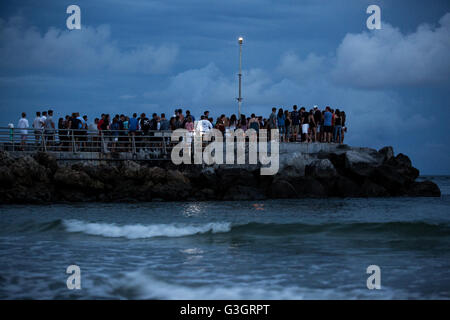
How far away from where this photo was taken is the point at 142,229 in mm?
14320

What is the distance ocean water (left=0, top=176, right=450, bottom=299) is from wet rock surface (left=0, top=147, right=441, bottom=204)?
4.14 metres

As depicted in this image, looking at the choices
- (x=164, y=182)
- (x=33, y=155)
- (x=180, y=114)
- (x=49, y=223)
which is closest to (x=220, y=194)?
Result: (x=164, y=182)

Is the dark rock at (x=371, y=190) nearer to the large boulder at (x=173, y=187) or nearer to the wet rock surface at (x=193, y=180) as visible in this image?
the wet rock surface at (x=193, y=180)

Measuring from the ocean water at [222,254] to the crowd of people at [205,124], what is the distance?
264 inches

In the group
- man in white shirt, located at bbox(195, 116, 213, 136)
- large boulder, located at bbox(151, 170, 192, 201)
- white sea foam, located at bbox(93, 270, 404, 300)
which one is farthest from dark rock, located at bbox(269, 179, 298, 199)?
white sea foam, located at bbox(93, 270, 404, 300)

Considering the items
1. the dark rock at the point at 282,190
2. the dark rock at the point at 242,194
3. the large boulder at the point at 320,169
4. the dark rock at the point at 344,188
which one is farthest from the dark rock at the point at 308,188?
the dark rock at the point at 242,194

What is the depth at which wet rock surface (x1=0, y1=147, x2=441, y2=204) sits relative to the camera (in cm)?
2330

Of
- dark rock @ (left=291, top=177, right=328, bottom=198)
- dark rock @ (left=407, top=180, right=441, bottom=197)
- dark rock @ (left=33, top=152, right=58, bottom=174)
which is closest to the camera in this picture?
dark rock @ (left=33, top=152, right=58, bottom=174)

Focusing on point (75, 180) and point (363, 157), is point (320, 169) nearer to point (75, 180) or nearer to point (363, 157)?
point (363, 157)

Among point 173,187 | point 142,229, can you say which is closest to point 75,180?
point 173,187

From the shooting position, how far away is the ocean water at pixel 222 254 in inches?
286

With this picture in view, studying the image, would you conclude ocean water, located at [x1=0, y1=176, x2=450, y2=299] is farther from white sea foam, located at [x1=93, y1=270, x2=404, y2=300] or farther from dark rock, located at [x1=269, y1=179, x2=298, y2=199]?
dark rock, located at [x1=269, y1=179, x2=298, y2=199]

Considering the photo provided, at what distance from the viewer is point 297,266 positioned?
8.92m
